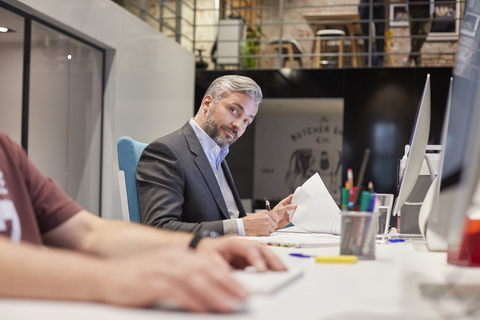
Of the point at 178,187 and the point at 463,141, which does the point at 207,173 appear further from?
the point at 463,141

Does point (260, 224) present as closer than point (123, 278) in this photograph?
No

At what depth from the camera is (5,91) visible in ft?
13.0

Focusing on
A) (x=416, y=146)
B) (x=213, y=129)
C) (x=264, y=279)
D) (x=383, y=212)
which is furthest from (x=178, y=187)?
(x=264, y=279)

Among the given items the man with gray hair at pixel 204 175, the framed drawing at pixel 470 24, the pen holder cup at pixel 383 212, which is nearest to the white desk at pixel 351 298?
the framed drawing at pixel 470 24

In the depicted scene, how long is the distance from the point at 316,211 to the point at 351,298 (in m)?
1.12

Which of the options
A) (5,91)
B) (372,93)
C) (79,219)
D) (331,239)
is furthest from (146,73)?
(79,219)

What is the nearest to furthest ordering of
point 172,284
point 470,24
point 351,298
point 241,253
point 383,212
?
point 172,284
point 351,298
point 241,253
point 470,24
point 383,212

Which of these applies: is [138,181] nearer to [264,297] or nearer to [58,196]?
[58,196]

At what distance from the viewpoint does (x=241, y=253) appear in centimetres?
87

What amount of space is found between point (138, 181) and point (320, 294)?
1.34 metres

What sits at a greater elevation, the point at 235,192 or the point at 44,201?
the point at 44,201

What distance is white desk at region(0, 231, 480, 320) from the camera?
59 centimetres

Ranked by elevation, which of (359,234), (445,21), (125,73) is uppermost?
(445,21)

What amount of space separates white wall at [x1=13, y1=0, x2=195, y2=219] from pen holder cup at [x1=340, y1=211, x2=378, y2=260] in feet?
11.4
